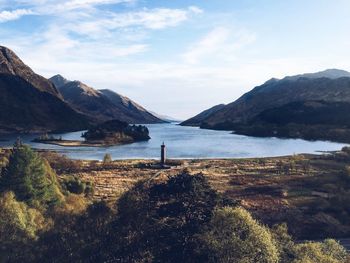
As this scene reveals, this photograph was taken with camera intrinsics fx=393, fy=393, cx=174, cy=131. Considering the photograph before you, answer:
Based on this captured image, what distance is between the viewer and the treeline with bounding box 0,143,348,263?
2961 centimetres

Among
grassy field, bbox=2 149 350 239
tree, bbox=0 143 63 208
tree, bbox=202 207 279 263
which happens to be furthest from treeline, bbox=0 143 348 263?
grassy field, bbox=2 149 350 239

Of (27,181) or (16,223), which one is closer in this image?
(16,223)

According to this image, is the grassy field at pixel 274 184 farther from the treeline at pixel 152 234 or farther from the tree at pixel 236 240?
the tree at pixel 236 240

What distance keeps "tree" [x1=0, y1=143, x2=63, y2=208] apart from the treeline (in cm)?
458

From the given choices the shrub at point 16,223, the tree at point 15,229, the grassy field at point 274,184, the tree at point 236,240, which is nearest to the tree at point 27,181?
the shrub at point 16,223

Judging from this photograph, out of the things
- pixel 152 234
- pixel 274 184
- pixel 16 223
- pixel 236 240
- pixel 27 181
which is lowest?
pixel 274 184

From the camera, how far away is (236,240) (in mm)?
29297

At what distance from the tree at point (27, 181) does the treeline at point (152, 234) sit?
458cm

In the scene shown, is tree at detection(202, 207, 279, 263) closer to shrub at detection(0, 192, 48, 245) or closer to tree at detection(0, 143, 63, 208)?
shrub at detection(0, 192, 48, 245)

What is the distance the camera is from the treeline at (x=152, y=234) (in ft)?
97.1

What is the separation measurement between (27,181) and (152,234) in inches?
678

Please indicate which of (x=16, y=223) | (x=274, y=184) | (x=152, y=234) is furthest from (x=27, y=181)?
(x=274, y=184)

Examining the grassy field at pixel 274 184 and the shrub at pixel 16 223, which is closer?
the shrub at pixel 16 223

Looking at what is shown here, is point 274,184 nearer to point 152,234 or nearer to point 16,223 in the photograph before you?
point 152,234
